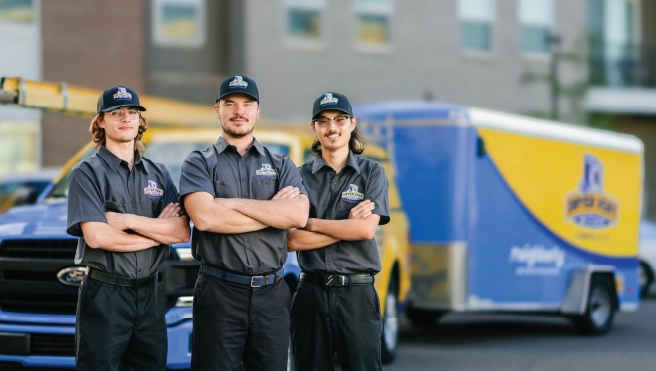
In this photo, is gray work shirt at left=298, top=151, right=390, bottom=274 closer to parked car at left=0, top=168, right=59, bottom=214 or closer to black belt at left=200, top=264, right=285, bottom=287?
black belt at left=200, top=264, right=285, bottom=287

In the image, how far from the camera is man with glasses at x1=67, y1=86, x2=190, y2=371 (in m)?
5.72

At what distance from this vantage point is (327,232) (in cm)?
617

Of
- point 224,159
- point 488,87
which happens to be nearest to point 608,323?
point 224,159

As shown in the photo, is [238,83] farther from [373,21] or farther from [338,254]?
[373,21]

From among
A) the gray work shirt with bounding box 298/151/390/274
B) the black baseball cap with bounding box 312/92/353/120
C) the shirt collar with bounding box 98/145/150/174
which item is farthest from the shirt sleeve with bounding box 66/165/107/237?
the black baseball cap with bounding box 312/92/353/120

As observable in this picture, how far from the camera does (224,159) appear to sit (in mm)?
5941

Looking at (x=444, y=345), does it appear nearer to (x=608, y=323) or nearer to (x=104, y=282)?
(x=608, y=323)

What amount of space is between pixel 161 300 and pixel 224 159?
806mm

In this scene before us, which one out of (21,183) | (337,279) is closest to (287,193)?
(337,279)

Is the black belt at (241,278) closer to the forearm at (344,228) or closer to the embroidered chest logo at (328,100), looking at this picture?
the forearm at (344,228)

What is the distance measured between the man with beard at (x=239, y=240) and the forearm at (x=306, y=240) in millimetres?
189

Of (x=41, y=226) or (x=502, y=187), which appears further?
(x=502, y=187)

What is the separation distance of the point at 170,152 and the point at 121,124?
3543mm

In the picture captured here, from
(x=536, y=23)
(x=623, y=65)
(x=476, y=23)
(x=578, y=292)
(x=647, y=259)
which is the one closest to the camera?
(x=578, y=292)
